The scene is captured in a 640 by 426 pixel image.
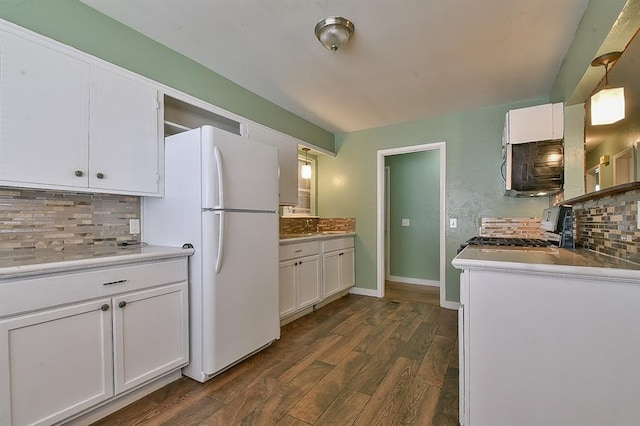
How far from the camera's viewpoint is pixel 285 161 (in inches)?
128

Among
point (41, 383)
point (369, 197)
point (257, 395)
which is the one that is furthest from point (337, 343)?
point (369, 197)

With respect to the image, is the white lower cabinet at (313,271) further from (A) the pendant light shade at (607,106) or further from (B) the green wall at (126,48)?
Answer: (A) the pendant light shade at (607,106)

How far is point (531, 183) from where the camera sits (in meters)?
2.40

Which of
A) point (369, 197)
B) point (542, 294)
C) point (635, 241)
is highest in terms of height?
point (369, 197)

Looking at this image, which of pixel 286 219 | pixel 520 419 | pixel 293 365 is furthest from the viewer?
pixel 286 219

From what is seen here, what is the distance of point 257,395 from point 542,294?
1618 millimetres

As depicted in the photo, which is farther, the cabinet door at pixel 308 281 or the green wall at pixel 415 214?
the green wall at pixel 415 214

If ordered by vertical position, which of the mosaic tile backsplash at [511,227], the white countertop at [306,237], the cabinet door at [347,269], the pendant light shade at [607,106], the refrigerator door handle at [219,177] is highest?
the pendant light shade at [607,106]

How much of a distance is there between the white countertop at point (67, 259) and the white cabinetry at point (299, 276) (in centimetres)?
113

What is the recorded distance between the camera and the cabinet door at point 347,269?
3.80 meters

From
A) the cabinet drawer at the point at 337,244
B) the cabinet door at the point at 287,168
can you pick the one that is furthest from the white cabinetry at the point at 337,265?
the cabinet door at the point at 287,168

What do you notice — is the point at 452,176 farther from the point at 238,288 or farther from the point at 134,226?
the point at 134,226

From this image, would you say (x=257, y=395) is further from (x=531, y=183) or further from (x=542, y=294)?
(x=531, y=183)

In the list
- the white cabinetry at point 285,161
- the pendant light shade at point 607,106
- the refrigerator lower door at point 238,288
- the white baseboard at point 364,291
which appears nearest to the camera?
the pendant light shade at point 607,106
